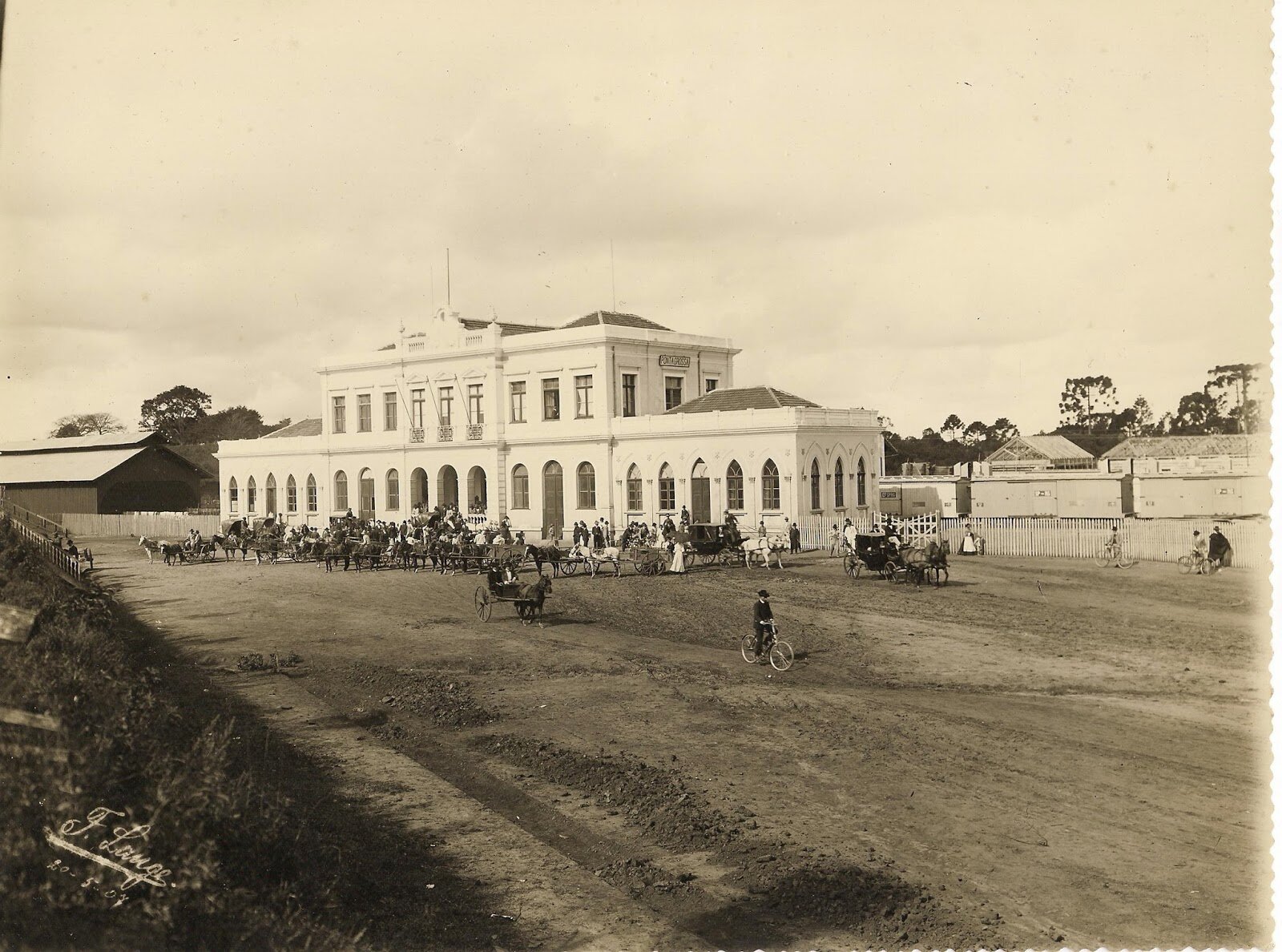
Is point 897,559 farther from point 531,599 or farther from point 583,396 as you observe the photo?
point 583,396

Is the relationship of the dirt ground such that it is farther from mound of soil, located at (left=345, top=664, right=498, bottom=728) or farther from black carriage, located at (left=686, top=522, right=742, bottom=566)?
black carriage, located at (left=686, top=522, right=742, bottom=566)

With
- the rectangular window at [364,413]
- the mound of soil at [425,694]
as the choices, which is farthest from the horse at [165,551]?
the mound of soil at [425,694]

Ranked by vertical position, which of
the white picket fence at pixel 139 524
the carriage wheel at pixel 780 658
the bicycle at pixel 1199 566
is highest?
the white picket fence at pixel 139 524

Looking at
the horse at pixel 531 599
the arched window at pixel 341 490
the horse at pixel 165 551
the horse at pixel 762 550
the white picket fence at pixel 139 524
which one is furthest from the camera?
the arched window at pixel 341 490

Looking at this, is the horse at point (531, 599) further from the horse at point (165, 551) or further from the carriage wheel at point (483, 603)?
the horse at point (165, 551)

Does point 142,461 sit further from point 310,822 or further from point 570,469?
point 310,822
